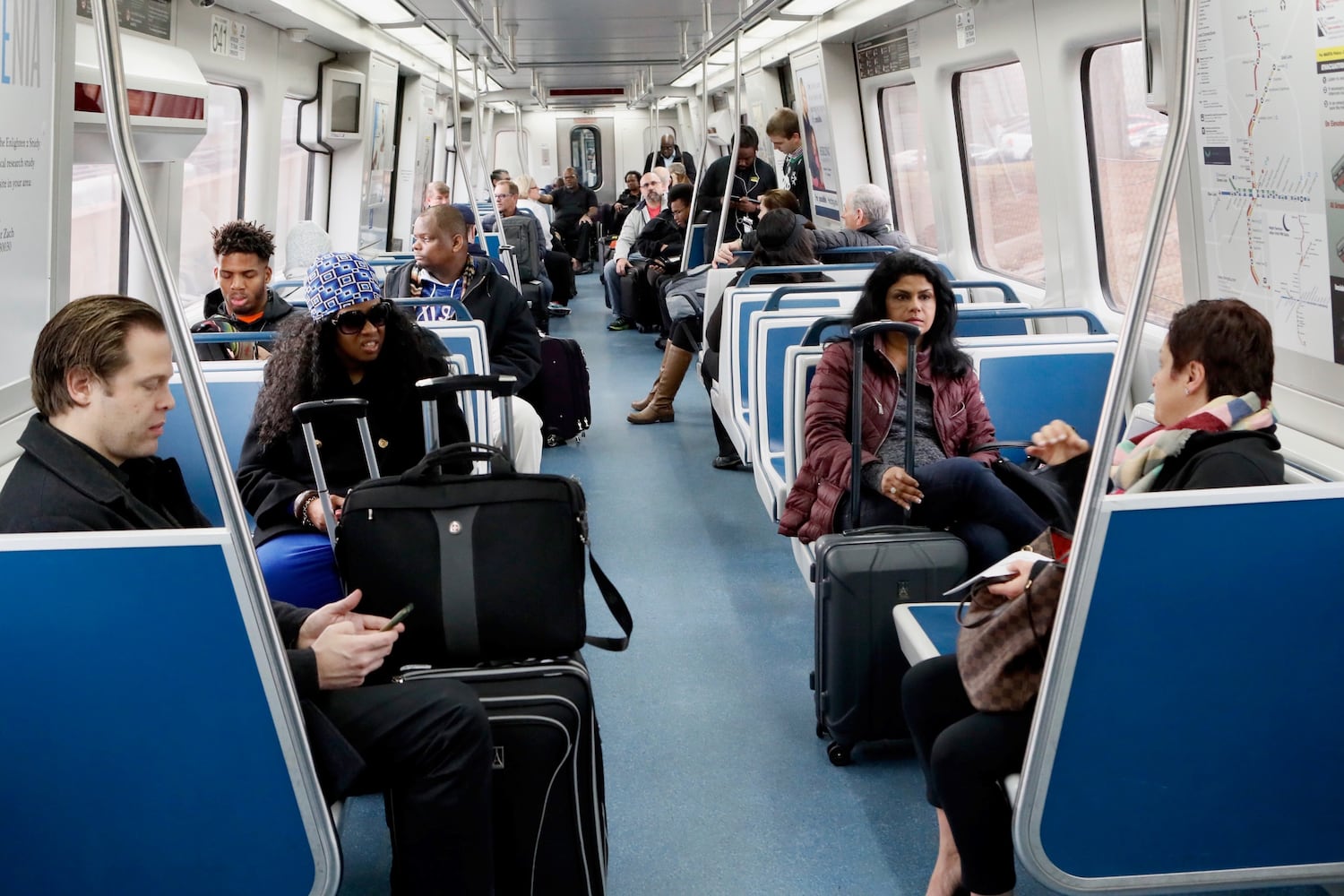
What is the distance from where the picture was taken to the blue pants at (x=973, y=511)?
3447 millimetres

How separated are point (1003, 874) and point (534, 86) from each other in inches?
560

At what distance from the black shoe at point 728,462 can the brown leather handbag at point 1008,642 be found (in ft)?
14.1

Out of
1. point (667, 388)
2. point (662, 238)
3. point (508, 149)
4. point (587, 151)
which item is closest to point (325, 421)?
point (667, 388)

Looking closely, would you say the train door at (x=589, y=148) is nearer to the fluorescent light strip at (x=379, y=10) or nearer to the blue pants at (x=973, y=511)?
the fluorescent light strip at (x=379, y=10)

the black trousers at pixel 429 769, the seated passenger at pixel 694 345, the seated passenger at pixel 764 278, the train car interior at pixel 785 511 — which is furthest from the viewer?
the seated passenger at pixel 694 345

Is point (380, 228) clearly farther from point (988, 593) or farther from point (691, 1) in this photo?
point (988, 593)

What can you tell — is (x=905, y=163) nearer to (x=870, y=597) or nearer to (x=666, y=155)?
(x=870, y=597)

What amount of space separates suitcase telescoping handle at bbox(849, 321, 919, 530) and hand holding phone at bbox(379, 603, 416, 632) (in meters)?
1.38

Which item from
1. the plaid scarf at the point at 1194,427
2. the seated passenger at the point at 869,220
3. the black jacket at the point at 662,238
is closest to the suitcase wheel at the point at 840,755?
the plaid scarf at the point at 1194,427

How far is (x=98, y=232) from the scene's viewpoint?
5336 mm

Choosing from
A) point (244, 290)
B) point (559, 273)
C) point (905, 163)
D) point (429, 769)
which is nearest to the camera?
point (429, 769)

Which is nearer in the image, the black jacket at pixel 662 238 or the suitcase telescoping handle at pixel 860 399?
the suitcase telescoping handle at pixel 860 399

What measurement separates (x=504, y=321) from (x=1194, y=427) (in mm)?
3351

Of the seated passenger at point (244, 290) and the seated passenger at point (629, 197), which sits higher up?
the seated passenger at point (629, 197)
